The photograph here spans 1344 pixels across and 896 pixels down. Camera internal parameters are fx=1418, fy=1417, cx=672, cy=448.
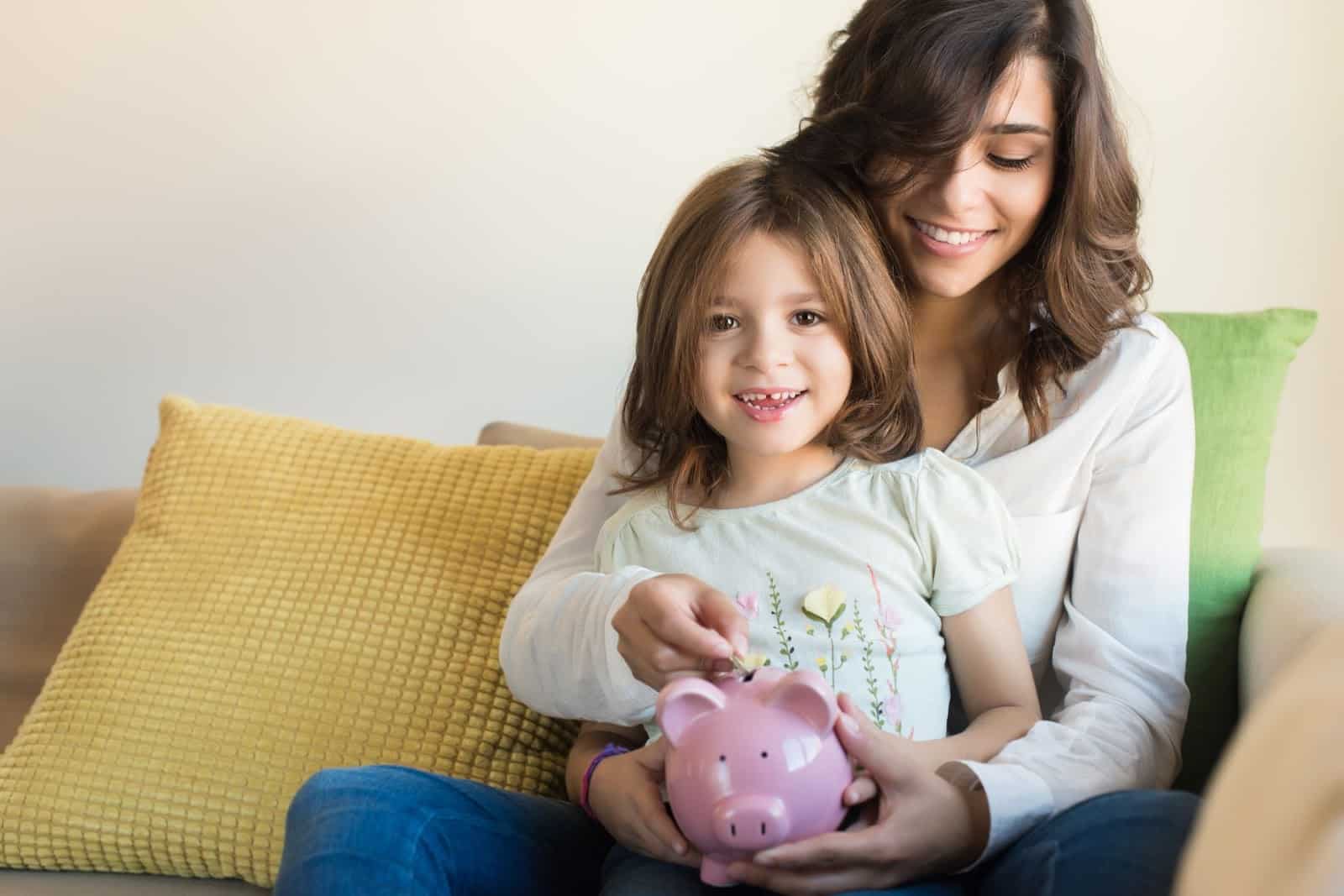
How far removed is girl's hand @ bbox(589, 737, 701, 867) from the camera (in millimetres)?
1055

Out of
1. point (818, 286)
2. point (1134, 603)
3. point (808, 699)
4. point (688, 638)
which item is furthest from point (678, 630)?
point (1134, 603)

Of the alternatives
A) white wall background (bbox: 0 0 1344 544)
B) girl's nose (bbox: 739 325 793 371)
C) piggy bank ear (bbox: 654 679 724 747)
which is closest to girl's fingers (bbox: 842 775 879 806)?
piggy bank ear (bbox: 654 679 724 747)

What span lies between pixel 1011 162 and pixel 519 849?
742 millimetres

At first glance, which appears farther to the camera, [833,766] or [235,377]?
[235,377]

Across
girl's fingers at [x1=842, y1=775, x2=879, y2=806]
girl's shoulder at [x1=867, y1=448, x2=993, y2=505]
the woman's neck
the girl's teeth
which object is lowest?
girl's fingers at [x1=842, y1=775, x2=879, y2=806]

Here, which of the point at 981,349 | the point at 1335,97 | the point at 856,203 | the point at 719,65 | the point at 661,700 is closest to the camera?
the point at 661,700

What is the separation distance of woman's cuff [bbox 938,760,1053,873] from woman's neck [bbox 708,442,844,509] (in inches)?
11.8

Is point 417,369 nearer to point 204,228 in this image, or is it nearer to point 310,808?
point 204,228

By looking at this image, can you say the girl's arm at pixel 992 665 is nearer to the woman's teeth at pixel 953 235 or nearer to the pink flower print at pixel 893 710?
the pink flower print at pixel 893 710

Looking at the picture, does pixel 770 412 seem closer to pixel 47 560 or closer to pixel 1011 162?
pixel 1011 162

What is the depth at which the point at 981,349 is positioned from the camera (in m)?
1.41

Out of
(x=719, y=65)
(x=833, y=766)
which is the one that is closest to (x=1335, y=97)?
(x=719, y=65)

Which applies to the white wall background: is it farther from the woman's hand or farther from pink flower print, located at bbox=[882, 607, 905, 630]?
the woman's hand

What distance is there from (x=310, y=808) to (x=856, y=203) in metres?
0.70
